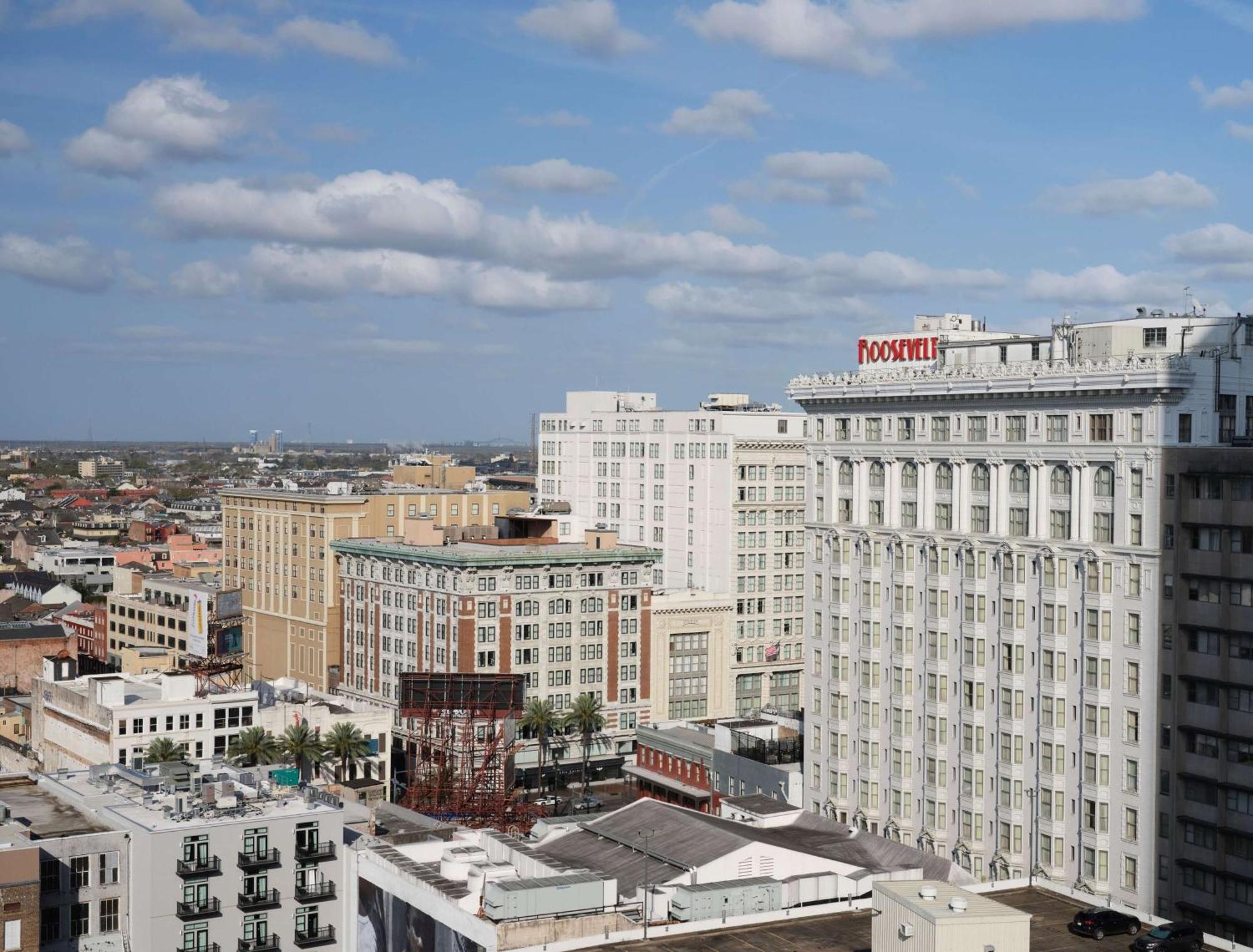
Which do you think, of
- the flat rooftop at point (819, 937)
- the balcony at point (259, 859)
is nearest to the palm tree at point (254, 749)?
the balcony at point (259, 859)

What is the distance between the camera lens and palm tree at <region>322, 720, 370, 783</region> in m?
160

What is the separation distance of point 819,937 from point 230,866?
121ft

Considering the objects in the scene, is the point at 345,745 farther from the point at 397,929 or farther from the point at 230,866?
the point at 397,929

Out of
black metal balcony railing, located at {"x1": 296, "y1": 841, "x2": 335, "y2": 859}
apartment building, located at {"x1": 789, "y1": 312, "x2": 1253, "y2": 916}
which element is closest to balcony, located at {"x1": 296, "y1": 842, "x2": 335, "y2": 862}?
black metal balcony railing, located at {"x1": 296, "y1": 841, "x2": 335, "y2": 859}

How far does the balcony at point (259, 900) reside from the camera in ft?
323

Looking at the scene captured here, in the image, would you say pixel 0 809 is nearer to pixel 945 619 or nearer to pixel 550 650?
pixel 945 619

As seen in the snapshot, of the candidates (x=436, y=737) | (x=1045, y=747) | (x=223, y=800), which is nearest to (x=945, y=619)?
(x=1045, y=747)

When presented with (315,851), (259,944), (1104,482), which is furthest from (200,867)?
(1104,482)

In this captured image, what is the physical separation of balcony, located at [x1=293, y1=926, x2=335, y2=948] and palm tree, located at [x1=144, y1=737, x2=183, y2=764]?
1914 inches

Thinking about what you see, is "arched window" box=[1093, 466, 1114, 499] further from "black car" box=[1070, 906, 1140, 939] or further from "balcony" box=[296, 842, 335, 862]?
"balcony" box=[296, 842, 335, 862]

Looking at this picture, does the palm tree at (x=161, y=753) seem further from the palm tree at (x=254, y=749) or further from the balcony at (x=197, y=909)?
the balcony at (x=197, y=909)

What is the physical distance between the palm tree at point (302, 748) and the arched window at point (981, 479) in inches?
2658

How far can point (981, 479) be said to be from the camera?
126 metres

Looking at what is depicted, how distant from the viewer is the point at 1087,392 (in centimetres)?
11556
